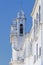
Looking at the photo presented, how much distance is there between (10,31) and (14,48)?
592 cm

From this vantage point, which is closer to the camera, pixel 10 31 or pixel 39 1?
pixel 39 1

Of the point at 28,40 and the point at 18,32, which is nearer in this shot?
the point at 28,40

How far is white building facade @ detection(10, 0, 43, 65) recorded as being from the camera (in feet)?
152

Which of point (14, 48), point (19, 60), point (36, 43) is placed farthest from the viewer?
point (14, 48)

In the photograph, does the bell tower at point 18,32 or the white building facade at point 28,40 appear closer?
the white building facade at point 28,40

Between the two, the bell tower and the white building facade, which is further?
the bell tower

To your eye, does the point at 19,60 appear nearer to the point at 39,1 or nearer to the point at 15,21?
the point at 15,21

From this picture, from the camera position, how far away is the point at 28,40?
202 ft

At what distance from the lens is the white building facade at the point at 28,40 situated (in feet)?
152

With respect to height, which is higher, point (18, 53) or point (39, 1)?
point (39, 1)

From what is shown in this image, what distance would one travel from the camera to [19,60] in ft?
243

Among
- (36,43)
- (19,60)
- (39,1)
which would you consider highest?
(39,1)

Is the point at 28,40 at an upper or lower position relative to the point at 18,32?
upper

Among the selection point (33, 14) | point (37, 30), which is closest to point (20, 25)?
point (33, 14)
